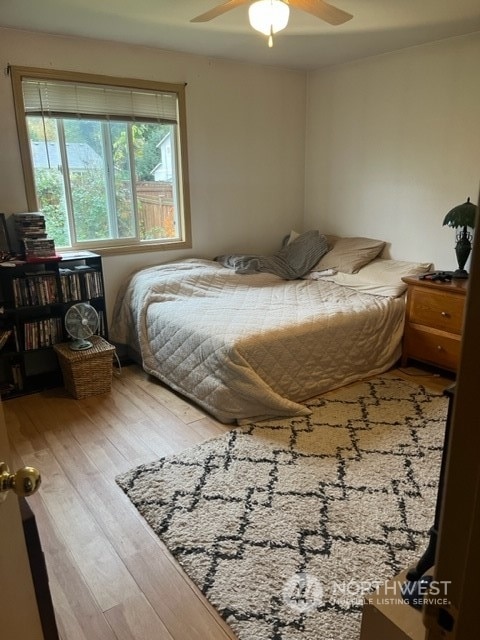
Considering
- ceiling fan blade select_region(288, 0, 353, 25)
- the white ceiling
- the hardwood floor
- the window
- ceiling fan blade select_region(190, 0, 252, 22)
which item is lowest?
the hardwood floor

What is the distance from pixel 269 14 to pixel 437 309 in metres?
2.13

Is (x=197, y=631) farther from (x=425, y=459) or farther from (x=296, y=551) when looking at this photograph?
(x=425, y=459)

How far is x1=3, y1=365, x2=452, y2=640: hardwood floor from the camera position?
5.10 feet

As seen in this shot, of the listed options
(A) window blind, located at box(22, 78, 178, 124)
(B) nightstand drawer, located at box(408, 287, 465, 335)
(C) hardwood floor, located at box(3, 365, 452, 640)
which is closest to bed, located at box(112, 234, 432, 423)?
(B) nightstand drawer, located at box(408, 287, 465, 335)

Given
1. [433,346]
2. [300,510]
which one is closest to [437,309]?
[433,346]

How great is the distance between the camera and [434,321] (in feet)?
→ 10.8

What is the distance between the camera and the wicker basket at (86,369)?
10.2 ft

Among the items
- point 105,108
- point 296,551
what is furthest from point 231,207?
point 296,551

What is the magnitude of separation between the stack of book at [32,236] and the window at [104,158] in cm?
23

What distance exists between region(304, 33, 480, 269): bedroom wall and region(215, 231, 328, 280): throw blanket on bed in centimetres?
40

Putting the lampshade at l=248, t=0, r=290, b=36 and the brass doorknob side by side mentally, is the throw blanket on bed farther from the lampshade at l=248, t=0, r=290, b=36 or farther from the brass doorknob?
the brass doorknob

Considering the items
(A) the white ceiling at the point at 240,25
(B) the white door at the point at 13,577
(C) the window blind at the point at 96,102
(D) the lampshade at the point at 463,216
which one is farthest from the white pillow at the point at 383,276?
(B) the white door at the point at 13,577

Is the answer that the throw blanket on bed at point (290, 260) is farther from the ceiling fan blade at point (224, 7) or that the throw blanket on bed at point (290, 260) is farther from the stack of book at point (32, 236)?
the ceiling fan blade at point (224, 7)

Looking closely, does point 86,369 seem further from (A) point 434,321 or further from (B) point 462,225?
(B) point 462,225
